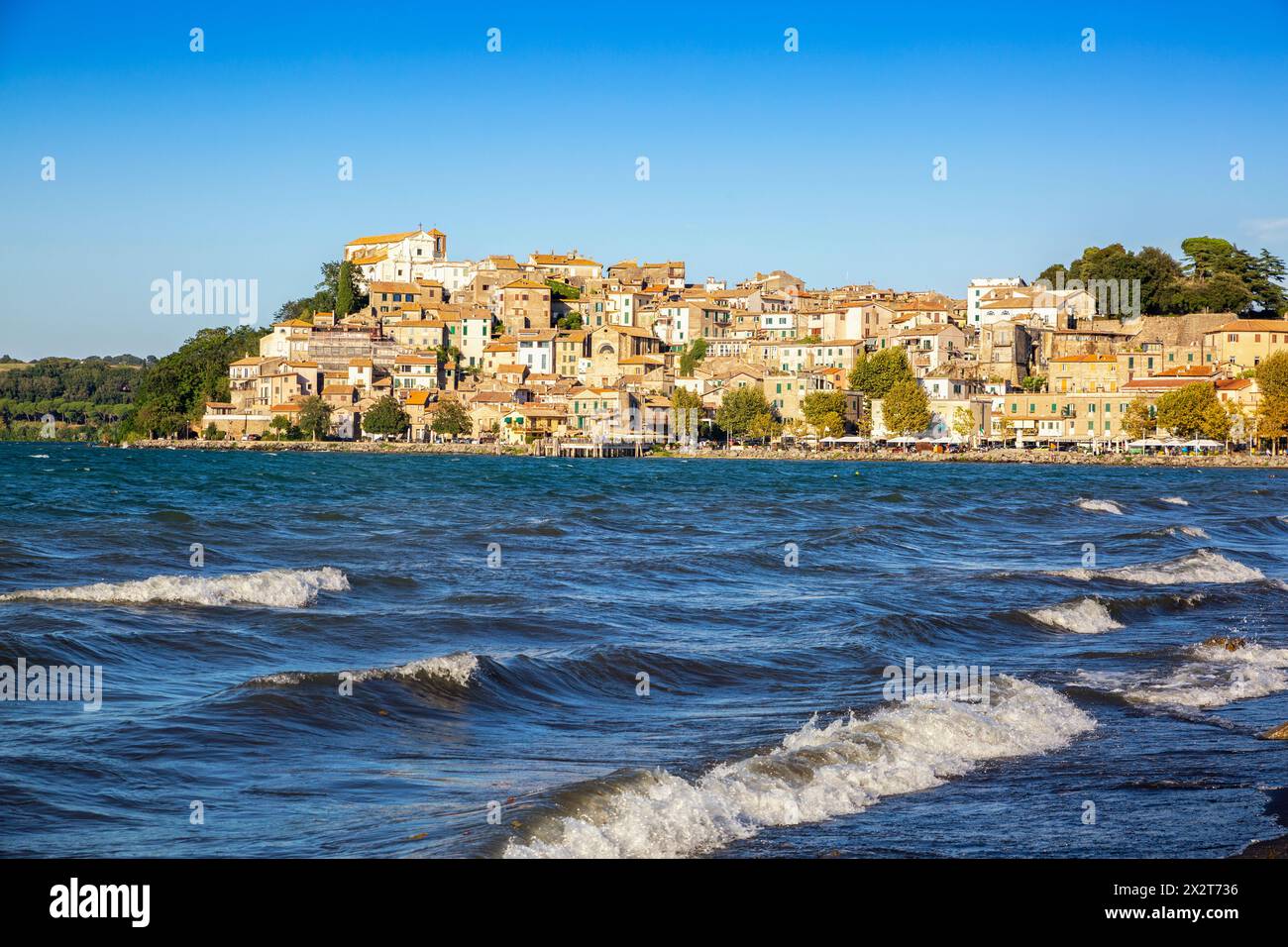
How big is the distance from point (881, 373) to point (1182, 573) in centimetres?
7799

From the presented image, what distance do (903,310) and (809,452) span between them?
20683 millimetres

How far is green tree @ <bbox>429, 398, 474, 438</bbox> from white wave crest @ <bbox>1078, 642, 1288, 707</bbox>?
299 feet

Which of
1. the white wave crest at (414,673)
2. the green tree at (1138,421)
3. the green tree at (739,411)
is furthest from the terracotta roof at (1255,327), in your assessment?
the white wave crest at (414,673)

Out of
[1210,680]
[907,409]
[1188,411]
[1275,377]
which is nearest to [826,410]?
[907,409]

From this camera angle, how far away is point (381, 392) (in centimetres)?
10750

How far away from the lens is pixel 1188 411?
287 feet

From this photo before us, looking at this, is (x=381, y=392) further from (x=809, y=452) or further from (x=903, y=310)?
(x=903, y=310)

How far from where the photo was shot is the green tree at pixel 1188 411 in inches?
3442

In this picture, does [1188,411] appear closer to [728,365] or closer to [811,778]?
[728,365]

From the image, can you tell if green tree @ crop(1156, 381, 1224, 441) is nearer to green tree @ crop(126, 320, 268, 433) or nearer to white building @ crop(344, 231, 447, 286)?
white building @ crop(344, 231, 447, 286)

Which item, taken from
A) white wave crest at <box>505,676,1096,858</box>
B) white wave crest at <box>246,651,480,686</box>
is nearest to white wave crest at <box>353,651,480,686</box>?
white wave crest at <box>246,651,480,686</box>

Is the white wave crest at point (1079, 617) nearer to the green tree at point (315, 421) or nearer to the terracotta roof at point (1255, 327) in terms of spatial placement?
the terracotta roof at point (1255, 327)

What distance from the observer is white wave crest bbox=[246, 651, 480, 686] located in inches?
432
